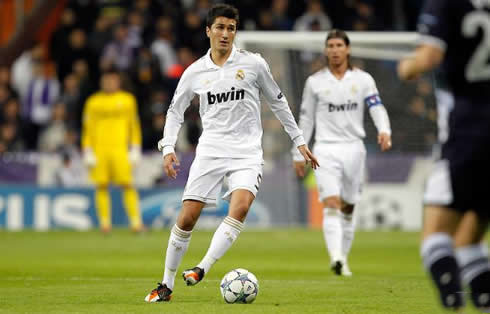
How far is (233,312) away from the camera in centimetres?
782

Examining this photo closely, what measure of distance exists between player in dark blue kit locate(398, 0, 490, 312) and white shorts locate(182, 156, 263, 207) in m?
3.15

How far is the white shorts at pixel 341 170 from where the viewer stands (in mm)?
11956

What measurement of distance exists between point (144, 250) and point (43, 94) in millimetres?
7728

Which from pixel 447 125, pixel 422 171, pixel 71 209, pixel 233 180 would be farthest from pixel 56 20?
pixel 447 125

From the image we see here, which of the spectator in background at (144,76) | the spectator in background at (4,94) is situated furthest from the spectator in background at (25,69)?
the spectator in background at (144,76)

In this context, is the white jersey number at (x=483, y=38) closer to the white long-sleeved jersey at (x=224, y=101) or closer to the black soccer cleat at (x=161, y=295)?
the white long-sleeved jersey at (x=224, y=101)

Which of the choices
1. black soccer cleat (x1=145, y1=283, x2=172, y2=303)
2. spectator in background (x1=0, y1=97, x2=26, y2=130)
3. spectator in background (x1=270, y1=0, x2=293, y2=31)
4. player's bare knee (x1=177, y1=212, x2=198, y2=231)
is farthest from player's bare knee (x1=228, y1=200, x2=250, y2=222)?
spectator in background (x1=270, y1=0, x2=293, y2=31)

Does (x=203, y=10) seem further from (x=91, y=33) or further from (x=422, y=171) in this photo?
(x=422, y=171)

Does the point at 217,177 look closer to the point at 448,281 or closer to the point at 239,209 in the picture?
the point at 239,209

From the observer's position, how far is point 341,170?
1209 centimetres

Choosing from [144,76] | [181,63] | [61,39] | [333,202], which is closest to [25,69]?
[61,39]

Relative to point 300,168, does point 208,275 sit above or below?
below

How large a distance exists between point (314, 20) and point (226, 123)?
15026 mm

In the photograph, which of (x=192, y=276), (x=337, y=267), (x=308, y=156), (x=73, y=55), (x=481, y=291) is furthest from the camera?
(x=73, y=55)
